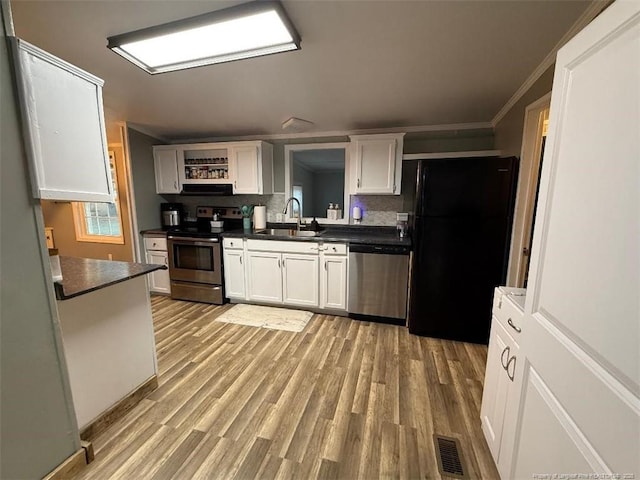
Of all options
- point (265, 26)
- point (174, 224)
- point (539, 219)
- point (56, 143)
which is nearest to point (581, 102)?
point (539, 219)

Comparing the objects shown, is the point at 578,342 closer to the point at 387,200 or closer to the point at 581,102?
the point at 581,102

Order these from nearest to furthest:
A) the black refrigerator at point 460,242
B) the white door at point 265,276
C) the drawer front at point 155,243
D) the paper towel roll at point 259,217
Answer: the black refrigerator at point 460,242
the white door at point 265,276
the drawer front at point 155,243
the paper towel roll at point 259,217

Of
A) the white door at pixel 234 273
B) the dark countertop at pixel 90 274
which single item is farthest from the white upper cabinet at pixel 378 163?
the dark countertop at pixel 90 274

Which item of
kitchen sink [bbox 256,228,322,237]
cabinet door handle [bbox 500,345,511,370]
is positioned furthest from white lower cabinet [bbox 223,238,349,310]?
cabinet door handle [bbox 500,345,511,370]

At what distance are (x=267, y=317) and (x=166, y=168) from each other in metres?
2.63

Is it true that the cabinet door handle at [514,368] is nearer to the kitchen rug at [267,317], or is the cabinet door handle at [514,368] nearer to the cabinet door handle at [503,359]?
the cabinet door handle at [503,359]

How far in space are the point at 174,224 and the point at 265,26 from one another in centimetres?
329

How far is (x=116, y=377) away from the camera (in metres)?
1.62

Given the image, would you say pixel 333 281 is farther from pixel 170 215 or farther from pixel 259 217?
pixel 170 215

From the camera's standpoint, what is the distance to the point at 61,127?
Answer: 3.68 feet

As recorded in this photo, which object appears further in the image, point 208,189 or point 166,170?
point 166,170

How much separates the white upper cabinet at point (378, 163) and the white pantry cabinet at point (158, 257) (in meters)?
2.73

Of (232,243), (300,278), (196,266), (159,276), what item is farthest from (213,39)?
(159,276)

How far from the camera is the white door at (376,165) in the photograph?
10.2 ft
